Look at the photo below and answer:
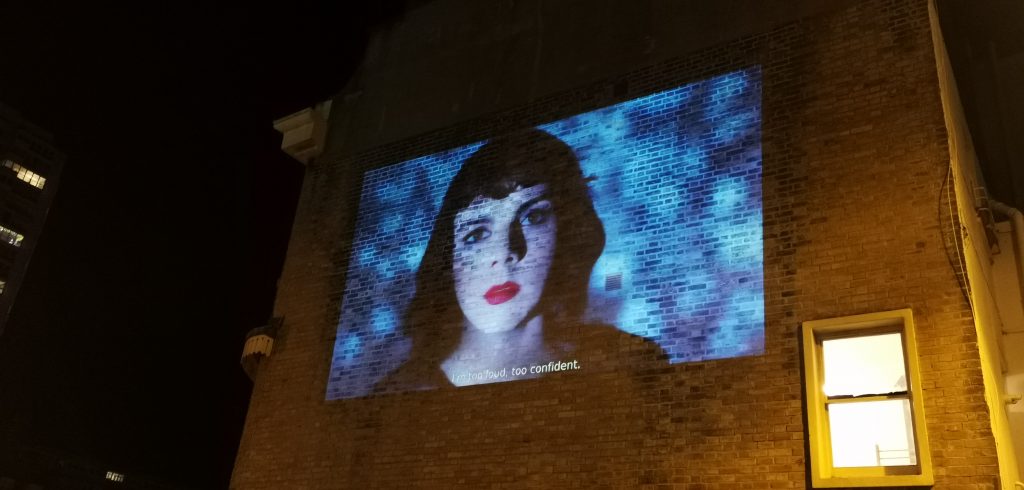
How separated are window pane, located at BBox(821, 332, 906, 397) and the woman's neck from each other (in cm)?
284

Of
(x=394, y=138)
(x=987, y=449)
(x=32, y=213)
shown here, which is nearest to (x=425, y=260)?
(x=394, y=138)

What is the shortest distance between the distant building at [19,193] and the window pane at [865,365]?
6764 cm

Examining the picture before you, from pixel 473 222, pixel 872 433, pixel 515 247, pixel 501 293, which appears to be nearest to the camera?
pixel 872 433

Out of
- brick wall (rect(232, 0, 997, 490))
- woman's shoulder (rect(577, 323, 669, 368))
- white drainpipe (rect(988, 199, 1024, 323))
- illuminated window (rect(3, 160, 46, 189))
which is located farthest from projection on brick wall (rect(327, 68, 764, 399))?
illuminated window (rect(3, 160, 46, 189))

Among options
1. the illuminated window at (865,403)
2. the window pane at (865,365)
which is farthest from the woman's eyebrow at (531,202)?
the window pane at (865,365)

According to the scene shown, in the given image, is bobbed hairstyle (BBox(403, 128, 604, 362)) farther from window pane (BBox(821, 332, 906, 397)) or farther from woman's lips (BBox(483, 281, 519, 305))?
window pane (BBox(821, 332, 906, 397))

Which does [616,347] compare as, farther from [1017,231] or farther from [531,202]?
[1017,231]

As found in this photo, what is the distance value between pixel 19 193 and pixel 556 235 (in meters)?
70.1

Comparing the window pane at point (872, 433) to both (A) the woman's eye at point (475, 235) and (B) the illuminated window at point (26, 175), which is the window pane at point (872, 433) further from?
(B) the illuminated window at point (26, 175)

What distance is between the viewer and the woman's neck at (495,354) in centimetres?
843

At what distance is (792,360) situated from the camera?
6.79 m

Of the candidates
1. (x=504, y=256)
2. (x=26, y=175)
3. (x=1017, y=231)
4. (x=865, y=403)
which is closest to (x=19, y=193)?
(x=26, y=175)

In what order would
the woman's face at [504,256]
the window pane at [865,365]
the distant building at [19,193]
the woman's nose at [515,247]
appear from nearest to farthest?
the window pane at [865,365] → the woman's face at [504,256] → the woman's nose at [515,247] → the distant building at [19,193]

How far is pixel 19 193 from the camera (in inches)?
2574
